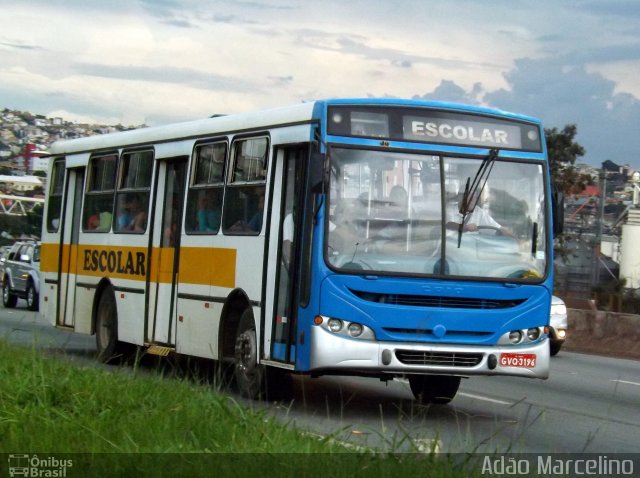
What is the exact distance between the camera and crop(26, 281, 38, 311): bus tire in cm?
3384

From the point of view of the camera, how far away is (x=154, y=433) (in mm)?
8281

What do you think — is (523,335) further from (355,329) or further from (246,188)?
(246,188)

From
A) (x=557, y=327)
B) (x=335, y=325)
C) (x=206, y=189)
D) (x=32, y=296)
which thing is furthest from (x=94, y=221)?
(x=32, y=296)

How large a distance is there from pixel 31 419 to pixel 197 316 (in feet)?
17.4

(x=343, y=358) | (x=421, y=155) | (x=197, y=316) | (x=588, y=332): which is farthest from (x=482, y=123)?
(x=588, y=332)

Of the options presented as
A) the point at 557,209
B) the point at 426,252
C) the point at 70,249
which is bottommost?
the point at 70,249

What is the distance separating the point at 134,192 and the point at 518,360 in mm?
6417

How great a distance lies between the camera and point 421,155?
11.8 meters

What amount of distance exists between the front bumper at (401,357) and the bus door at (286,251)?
0.53 metres

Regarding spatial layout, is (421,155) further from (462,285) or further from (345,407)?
(345,407)

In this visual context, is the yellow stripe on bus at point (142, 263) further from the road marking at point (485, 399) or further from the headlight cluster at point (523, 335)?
Answer: the road marking at point (485, 399)

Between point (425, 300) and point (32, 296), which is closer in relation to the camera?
point (425, 300)

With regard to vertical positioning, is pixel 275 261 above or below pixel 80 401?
above

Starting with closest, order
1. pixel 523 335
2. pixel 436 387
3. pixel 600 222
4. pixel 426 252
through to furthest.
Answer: pixel 426 252
pixel 523 335
pixel 436 387
pixel 600 222
